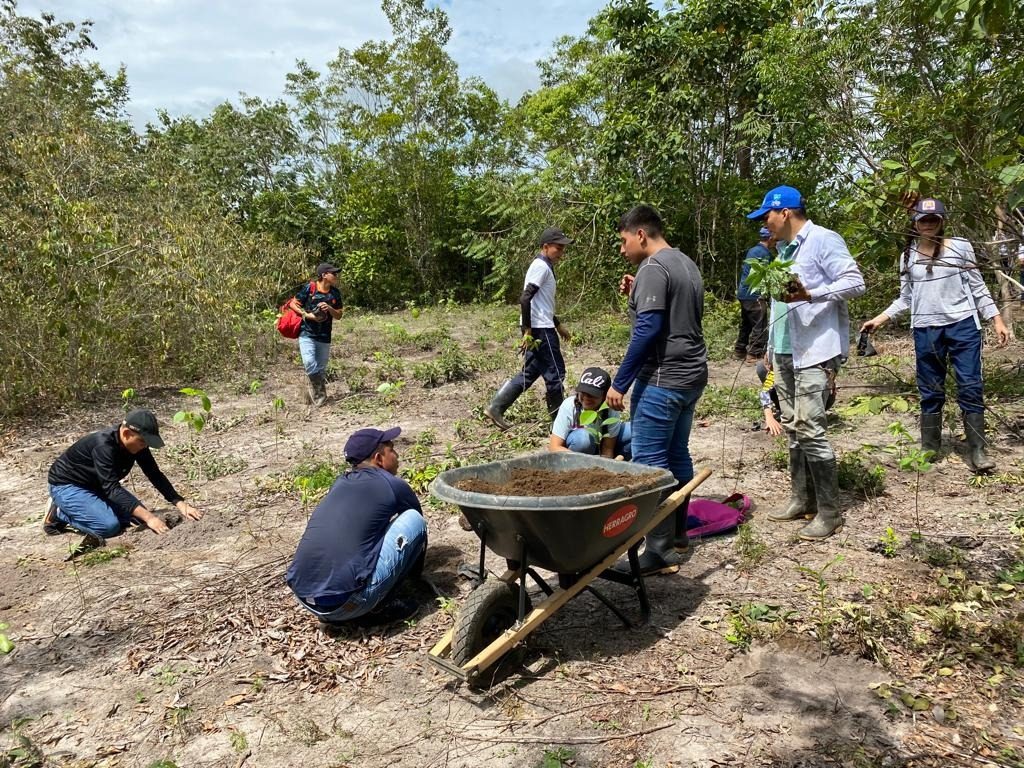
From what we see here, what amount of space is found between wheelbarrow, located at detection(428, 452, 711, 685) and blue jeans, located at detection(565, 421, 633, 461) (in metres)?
0.97

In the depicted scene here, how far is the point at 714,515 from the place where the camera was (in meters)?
4.37

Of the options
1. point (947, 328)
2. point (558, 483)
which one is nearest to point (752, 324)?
point (947, 328)

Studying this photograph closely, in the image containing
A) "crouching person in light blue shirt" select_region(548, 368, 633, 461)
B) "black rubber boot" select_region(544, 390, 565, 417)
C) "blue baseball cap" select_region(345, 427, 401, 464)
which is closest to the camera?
"blue baseball cap" select_region(345, 427, 401, 464)

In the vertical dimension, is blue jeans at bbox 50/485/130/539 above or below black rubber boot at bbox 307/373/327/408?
below

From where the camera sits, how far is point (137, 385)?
391 inches

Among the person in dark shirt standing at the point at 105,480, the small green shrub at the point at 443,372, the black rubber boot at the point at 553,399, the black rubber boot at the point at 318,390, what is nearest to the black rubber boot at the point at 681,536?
the black rubber boot at the point at 553,399

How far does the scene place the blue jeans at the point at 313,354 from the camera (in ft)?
26.1

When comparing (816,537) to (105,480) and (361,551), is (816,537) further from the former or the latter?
(105,480)

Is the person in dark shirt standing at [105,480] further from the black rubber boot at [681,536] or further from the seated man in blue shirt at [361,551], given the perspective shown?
the black rubber boot at [681,536]

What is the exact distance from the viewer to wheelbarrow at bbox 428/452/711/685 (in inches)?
107

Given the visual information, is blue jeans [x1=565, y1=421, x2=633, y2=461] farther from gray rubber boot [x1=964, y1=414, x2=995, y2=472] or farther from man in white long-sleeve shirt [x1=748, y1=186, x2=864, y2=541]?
gray rubber boot [x1=964, y1=414, x2=995, y2=472]

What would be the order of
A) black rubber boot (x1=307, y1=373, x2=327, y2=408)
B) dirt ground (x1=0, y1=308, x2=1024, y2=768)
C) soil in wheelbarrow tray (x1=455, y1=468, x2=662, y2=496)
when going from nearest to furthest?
dirt ground (x1=0, y1=308, x2=1024, y2=768), soil in wheelbarrow tray (x1=455, y1=468, x2=662, y2=496), black rubber boot (x1=307, y1=373, x2=327, y2=408)

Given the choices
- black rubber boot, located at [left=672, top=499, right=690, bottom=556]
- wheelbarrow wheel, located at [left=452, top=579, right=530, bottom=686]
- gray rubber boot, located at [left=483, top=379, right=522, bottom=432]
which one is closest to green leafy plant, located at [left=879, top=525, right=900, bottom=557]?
black rubber boot, located at [left=672, top=499, right=690, bottom=556]

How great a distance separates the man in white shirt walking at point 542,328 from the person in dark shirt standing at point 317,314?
2.45 metres
